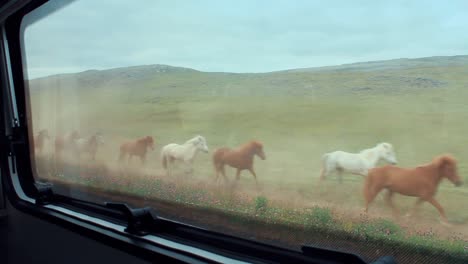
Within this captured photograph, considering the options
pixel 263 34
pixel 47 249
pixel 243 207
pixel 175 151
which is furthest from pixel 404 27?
pixel 47 249

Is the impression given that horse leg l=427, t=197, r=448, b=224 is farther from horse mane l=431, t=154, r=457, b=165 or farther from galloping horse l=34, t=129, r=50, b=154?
galloping horse l=34, t=129, r=50, b=154

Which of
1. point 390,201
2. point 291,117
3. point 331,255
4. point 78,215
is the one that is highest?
point 291,117

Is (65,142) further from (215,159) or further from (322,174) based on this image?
(322,174)

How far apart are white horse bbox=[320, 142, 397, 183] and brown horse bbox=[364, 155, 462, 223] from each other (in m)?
0.02

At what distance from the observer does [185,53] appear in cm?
152

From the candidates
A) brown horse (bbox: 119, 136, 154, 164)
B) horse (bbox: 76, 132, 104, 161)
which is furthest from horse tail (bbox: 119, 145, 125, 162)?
horse (bbox: 76, 132, 104, 161)

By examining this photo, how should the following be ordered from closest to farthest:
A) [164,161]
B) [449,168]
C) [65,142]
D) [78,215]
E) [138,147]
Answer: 1. [449,168]
2. [164,161]
3. [138,147]
4. [78,215]
5. [65,142]

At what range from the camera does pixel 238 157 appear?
1337 mm

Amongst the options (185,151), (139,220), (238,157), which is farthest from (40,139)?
(238,157)

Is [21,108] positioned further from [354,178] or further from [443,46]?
[443,46]

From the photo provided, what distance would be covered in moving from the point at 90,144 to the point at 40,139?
0.71 m

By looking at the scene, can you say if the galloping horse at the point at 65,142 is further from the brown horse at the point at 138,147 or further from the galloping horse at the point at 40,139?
the brown horse at the point at 138,147

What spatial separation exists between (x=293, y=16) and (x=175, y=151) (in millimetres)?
708

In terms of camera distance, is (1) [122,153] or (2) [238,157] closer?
(2) [238,157]
